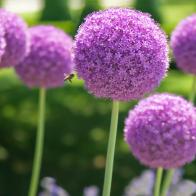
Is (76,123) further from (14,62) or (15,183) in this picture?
(14,62)

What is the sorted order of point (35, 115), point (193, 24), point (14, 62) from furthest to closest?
point (35, 115) → point (193, 24) → point (14, 62)

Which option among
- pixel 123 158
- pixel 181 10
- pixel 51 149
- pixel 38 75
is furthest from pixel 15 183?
pixel 181 10

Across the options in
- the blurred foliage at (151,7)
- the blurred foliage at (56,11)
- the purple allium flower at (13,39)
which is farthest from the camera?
the blurred foliage at (56,11)

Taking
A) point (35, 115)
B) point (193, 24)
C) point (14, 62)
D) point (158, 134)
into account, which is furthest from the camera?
point (35, 115)

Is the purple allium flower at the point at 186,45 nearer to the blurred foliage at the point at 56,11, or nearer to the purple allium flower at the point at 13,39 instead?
the purple allium flower at the point at 13,39

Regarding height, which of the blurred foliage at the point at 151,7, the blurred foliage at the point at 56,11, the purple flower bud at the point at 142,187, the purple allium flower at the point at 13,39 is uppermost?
the blurred foliage at the point at 56,11

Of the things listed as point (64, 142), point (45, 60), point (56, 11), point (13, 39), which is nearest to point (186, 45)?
point (45, 60)

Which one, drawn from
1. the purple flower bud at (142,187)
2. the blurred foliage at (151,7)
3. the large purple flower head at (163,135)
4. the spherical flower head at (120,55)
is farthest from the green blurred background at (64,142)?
the blurred foliage at (151,7)
